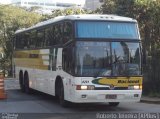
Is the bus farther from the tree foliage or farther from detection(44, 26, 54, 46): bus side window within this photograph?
the tree foliage

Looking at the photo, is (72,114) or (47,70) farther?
(47,70)

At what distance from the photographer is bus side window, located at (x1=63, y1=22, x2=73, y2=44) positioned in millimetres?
16422

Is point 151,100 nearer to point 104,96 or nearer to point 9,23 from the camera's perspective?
point 104,96

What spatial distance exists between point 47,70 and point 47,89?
805 mm

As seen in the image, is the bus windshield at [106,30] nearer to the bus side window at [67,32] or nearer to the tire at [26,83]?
the bus side window at [67,32]

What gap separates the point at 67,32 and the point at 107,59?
1.89 meters

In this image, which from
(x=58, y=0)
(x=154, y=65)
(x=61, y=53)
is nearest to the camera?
(x=61, y=53)

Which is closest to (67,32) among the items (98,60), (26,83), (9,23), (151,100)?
(98,60)

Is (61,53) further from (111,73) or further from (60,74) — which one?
(111,73)

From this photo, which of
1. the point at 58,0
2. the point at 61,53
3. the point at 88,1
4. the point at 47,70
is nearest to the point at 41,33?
the point at 47,70

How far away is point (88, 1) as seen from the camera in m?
127

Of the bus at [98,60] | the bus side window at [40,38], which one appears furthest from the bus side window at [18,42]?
the bus at [98,60]

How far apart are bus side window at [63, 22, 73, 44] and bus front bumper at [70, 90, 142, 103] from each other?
6.67 feet

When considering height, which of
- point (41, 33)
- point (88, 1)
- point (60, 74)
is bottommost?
point (60, 74)
